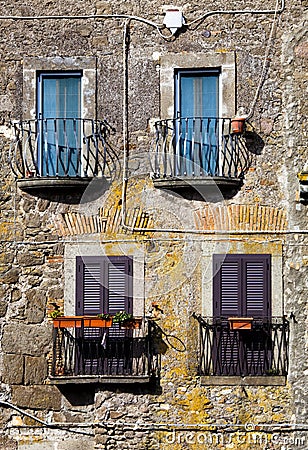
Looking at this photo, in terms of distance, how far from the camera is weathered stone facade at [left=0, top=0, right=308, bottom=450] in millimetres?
15852

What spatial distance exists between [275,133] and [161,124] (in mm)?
1617

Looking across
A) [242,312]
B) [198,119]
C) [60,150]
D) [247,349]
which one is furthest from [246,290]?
[60,150]

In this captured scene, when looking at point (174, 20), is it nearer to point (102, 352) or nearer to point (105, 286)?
point (105, 286)

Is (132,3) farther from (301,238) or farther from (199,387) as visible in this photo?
(199,387)

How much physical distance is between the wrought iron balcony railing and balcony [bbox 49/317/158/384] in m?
0.81

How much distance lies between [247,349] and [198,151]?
2873 mm

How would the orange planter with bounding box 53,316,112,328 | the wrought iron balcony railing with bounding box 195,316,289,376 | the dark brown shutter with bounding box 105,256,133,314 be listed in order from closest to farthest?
the orange planter with bounding box 53,316,112,328 < the wrought iron balcony railing with bounding box 195,316,289,376 < the dark brown shutter with bounding box 105,256,133,314

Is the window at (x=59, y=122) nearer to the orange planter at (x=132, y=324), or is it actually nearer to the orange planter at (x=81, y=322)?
the orange planter at (x=81, y=322)

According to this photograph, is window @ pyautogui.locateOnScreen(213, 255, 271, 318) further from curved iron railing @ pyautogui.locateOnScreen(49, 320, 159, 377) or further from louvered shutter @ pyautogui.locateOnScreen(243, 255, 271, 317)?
curved iron railing @ pyautogui.locateOnScreen(49, 320, 159, 377)

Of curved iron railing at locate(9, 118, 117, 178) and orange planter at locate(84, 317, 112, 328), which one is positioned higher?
curved iron railing at locate(9, 118, 117, 178)

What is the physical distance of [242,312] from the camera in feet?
52.4

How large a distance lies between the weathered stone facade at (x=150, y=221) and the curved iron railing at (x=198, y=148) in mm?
139

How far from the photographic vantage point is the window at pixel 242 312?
52.2ft

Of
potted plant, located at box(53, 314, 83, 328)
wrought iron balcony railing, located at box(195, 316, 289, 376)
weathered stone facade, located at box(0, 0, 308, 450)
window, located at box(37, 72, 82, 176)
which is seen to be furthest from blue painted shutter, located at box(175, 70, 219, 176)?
potted plant, located at box(53, 314, 83, 328)
